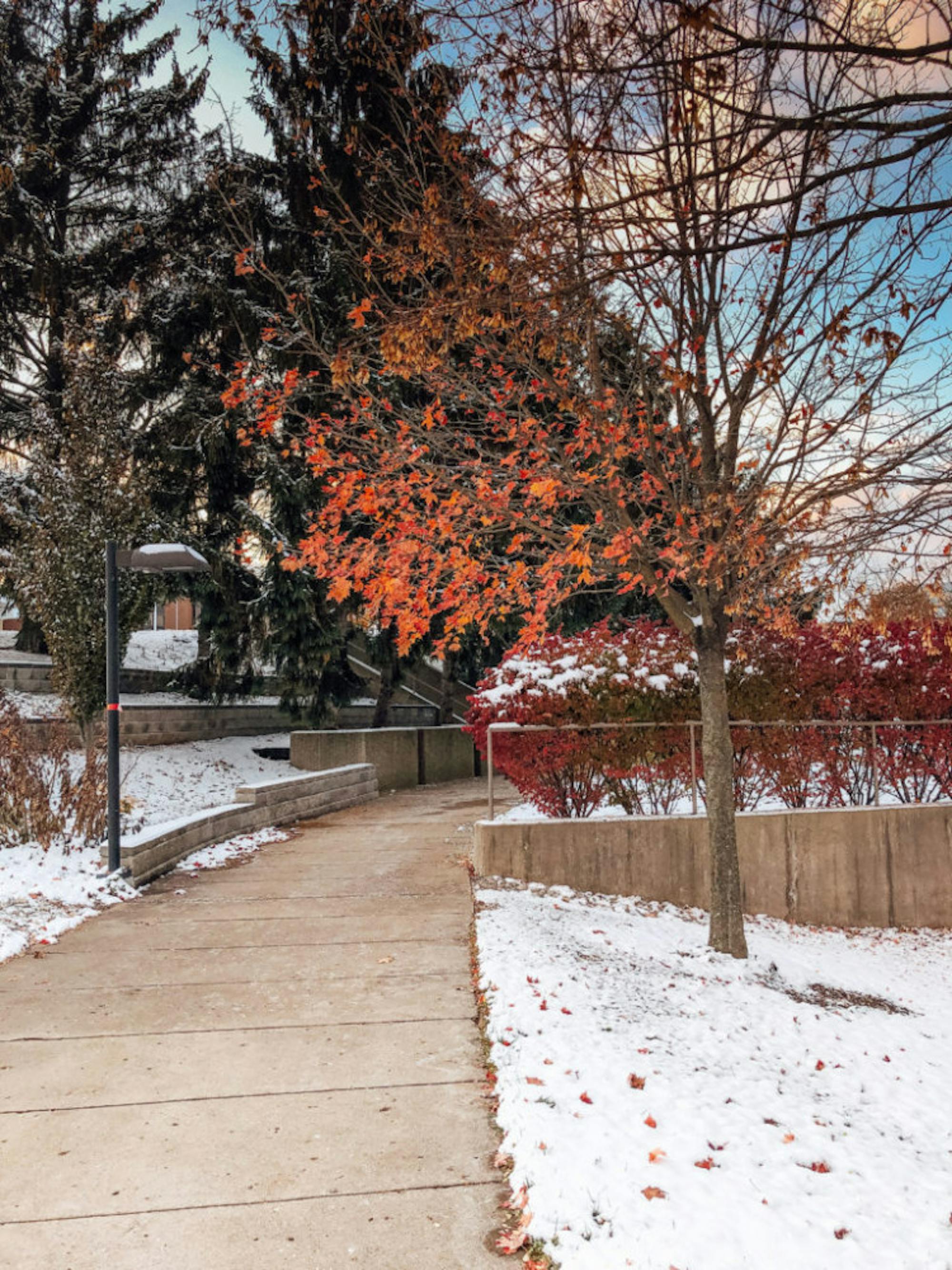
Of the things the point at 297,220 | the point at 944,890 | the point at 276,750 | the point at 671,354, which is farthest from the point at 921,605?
the point at 297,220

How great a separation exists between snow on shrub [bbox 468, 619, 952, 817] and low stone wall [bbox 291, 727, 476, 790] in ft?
25.4

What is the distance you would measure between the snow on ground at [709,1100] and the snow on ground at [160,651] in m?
14.8

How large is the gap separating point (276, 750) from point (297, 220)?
34.3 feet

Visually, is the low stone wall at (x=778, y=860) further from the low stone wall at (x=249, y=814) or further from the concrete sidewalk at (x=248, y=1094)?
the low stone wall at (x=249, y=814)

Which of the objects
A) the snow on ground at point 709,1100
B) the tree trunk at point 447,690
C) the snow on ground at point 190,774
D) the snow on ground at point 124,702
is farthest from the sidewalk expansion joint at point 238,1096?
the tree trunk at point 447,690

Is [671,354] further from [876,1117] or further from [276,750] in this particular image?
[276,750]

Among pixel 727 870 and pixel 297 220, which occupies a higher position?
pixel 297 220

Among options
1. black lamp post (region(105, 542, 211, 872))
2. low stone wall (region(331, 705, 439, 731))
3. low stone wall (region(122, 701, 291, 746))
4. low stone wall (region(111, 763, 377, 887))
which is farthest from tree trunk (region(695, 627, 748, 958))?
low stone wall (region(331, 705, 439, 731))

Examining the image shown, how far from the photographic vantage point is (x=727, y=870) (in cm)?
797

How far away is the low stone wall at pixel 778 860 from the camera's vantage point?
9344mm

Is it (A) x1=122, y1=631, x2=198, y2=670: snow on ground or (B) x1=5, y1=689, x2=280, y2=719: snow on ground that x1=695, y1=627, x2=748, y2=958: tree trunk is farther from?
(A) x1=122, y1=631, x2=198, y2=670: snow on ground

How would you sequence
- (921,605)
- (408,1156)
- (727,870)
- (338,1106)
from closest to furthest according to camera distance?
1. (408,1156)
2. (338,1106)
3. (921,605)
4. (727,870)

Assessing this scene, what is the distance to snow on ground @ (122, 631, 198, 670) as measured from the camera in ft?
71.1

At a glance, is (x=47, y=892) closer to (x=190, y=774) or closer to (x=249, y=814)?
(x=249, y=814)
